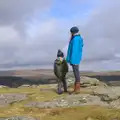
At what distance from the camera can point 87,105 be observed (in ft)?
76.2

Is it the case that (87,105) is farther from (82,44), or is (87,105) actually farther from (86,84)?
(86,84)

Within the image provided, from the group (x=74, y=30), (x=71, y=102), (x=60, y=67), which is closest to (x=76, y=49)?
(x=74, y=30)

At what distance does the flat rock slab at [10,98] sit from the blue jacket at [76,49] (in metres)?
3.84

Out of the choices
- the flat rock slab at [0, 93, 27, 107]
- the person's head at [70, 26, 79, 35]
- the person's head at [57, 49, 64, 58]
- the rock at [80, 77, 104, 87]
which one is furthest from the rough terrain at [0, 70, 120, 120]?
the rock at [80, 77, 104, 87]

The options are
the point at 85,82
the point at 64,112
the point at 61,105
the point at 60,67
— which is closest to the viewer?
the point at 64,112

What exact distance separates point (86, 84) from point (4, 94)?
8.03 metres

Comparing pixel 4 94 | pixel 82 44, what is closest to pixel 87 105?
pixel 82 44

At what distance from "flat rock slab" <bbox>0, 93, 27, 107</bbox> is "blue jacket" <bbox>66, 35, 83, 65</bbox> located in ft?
12.6

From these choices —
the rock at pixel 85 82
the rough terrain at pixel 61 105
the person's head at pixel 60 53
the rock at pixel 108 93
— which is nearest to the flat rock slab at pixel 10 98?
the rough terrain at pixel 61 105

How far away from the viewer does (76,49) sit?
83.3 feet

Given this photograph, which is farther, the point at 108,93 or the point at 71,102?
the point at 108,93

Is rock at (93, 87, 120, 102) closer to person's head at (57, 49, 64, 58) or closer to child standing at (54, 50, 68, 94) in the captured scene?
child standing at (54, 50, 68, 94)

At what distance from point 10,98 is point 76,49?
5113 millimetres

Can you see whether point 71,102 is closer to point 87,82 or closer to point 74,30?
point 74,30
